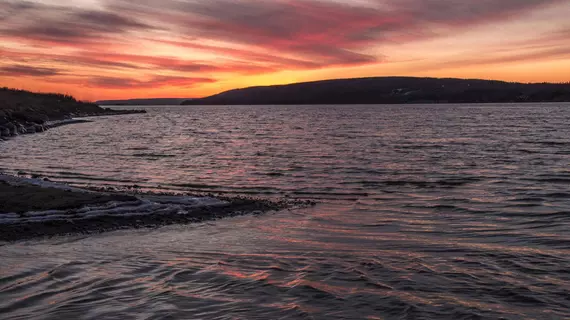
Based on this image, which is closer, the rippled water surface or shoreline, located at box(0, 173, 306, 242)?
the rippled water surface

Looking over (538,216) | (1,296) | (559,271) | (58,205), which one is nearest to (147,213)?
(58,205)

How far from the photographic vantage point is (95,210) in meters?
12.7

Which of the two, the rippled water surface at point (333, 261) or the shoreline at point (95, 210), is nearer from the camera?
the rippled water surface at point (333, 261)

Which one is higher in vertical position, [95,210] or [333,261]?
[95,210]

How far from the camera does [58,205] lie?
1306 cm

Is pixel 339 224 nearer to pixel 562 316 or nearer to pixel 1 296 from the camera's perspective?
pixel 562 316

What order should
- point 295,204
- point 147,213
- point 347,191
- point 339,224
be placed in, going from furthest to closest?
point 347,191, point 295,204, point 147,213, point 339,224

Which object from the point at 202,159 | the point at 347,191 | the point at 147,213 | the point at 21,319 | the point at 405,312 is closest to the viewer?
Answer: the point at 21,319

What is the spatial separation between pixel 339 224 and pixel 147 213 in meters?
5.16

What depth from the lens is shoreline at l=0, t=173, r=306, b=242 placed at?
36.1 feet

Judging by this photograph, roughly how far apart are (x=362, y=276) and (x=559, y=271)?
3451 mm

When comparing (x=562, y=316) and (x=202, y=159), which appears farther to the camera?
(x=202, y=159)

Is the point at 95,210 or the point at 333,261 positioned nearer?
the point at 333,261

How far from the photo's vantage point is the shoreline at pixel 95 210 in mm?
11016
